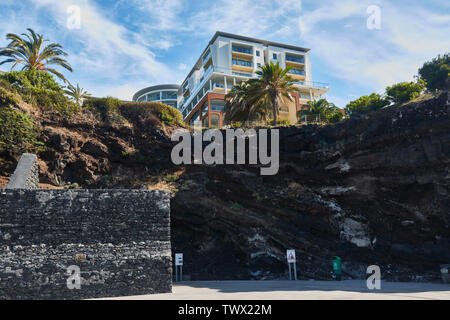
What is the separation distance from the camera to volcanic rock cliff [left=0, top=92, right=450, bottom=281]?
1764 cm

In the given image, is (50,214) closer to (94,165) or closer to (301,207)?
(94,165)

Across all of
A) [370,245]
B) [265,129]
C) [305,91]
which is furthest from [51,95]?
[305,91]

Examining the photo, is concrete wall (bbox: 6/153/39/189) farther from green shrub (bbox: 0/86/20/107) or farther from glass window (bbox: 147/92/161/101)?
glass window (bbox: 147/92/161/101)

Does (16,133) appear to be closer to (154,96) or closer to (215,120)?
(215,120)

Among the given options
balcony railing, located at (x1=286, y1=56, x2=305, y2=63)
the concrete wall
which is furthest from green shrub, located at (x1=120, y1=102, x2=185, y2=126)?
balcony railing, located at (x1=286, y1=56, x2=305, y2=63)

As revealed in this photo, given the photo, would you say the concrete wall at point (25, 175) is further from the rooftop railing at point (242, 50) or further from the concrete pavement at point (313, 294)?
the rooftop railing at point (242, 50)

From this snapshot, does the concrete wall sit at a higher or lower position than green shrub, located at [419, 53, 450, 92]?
lower

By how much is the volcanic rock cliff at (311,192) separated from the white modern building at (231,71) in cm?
1910

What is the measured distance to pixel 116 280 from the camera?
12.5 metres

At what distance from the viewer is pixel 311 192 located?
20.1 metres

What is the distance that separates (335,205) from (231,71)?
29.4m

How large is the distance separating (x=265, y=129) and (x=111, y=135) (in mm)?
10407

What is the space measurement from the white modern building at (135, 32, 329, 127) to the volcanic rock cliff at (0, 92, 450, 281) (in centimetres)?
1910

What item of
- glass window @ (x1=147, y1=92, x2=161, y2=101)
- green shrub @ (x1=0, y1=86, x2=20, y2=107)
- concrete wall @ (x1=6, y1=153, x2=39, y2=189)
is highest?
glass window @ (x1=147, y1=92, x2=161, y2=101)
